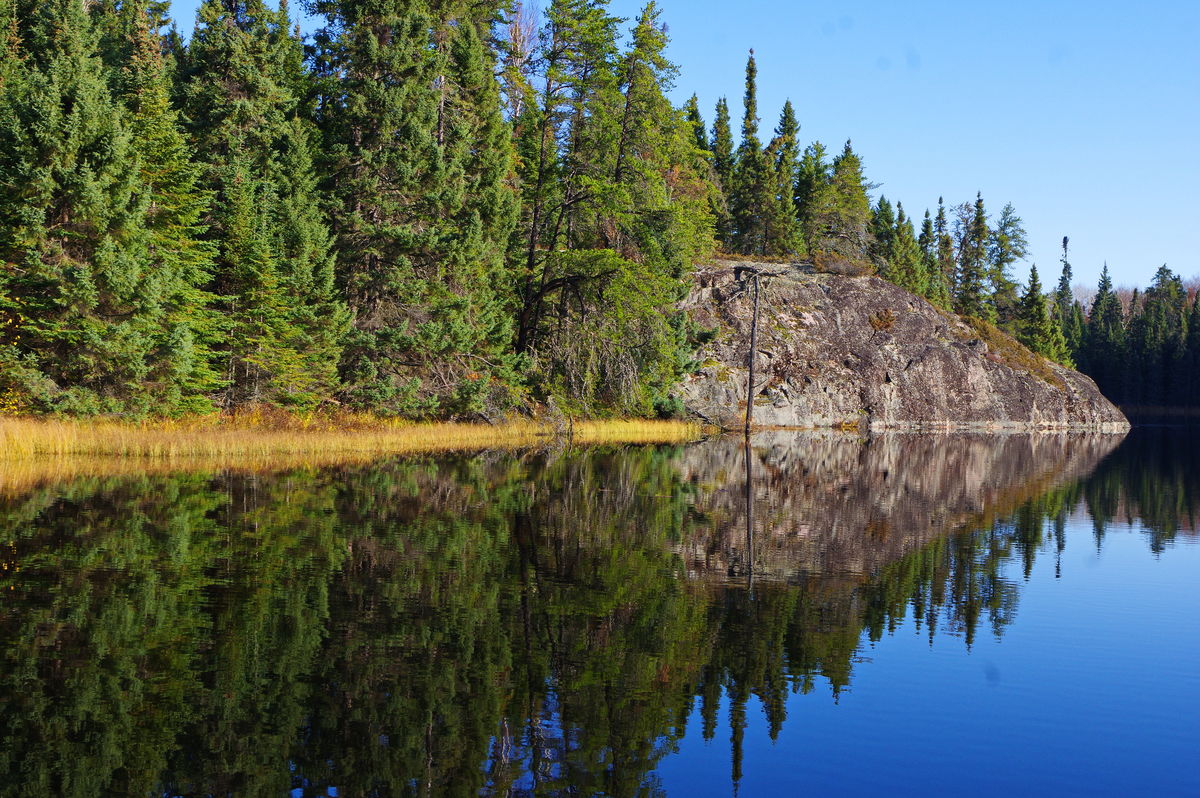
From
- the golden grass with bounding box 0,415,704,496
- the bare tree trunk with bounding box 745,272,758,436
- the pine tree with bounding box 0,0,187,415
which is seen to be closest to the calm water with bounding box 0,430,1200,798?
the golden grass with bounding box 0,415,704,496

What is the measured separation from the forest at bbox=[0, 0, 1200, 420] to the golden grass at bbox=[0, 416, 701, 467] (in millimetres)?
826

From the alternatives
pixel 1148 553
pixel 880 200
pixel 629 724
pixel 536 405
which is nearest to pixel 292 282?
pixel 536 405

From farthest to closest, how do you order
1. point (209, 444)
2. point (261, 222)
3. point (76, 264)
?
point (261, 222), point (209, 444), point (76, 264)

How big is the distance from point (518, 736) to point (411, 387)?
30905 millimetres

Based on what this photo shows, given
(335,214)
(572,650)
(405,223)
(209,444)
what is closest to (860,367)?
(405,223)

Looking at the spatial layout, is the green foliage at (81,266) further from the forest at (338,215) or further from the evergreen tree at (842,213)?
the evergreen tree at (842,213)

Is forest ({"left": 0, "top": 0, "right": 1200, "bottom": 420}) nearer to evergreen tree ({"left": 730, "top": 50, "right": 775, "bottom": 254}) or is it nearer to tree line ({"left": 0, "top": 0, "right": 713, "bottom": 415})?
tree line ({"left": 0, "top": 0, "right": 713, "bottom": 415})

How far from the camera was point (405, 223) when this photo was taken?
3928 centimetres

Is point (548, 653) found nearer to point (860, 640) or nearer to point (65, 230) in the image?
point (860, 640)

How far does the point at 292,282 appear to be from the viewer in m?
33.8

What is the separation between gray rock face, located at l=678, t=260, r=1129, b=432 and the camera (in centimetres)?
6412

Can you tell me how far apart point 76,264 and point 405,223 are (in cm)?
1400

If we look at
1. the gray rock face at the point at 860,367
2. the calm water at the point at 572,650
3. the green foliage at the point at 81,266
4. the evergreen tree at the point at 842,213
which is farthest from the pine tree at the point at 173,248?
the evergreen tree at the point at 842,213

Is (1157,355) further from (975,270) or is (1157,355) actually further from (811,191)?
(811,191)
